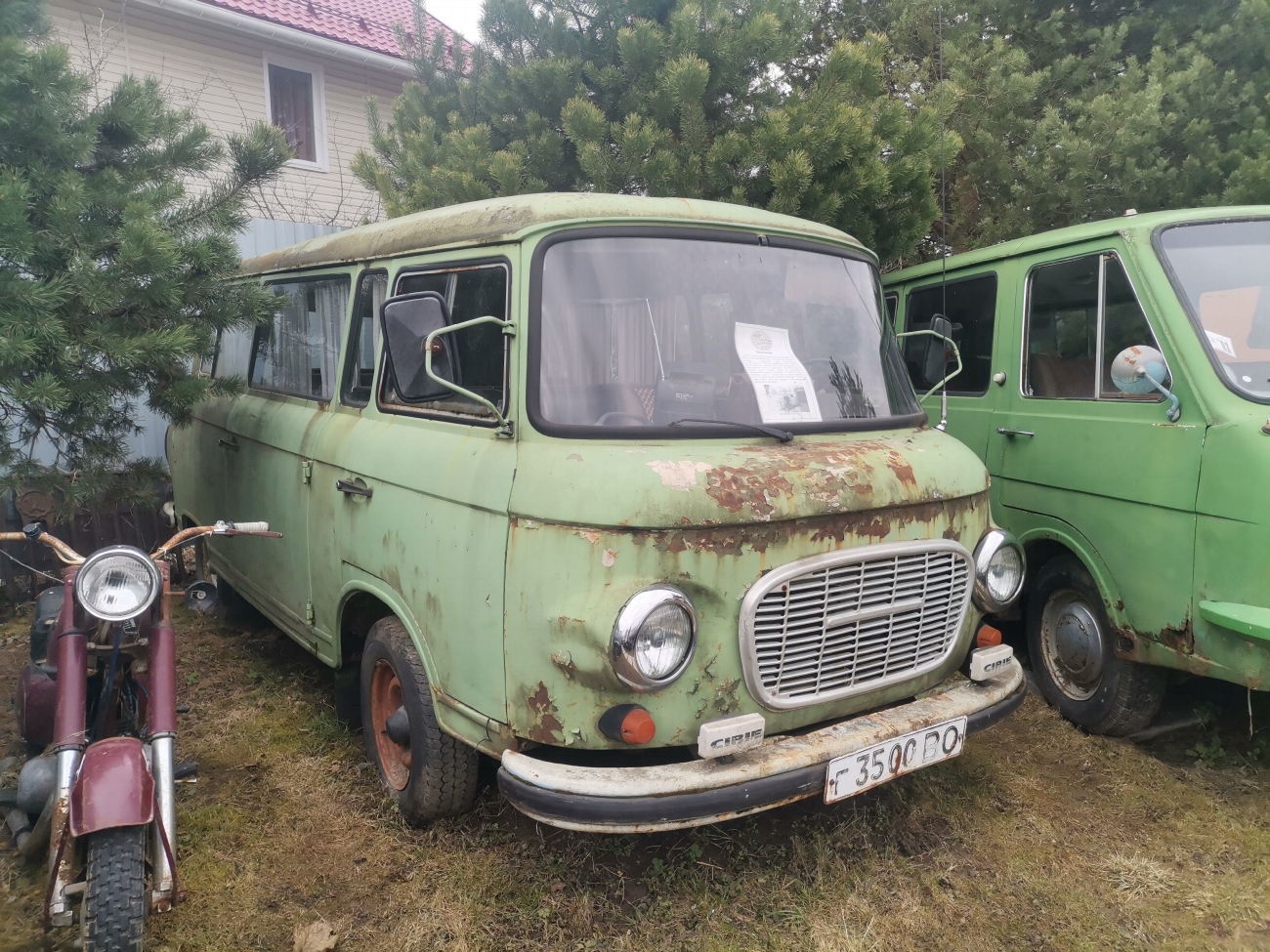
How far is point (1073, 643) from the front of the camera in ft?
14.3

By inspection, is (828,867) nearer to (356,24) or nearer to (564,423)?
(564,423)

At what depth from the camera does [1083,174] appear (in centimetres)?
728

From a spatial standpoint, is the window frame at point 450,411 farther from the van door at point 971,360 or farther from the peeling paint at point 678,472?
the van door at point 971,360

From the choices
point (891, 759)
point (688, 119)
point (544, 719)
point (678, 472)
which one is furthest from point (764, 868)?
point (688, 119)

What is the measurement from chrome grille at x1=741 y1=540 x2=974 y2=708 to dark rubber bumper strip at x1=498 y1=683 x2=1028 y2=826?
256mm

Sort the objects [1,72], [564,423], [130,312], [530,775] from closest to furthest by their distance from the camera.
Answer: [530,775]
[564,423]
[1,72]
[130,312]

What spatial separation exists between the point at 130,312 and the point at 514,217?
2002 millimetres

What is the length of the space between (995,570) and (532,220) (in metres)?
2.10

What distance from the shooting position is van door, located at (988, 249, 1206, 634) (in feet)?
12.1

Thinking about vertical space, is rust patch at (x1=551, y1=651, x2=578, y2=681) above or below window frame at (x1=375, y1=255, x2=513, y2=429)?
below

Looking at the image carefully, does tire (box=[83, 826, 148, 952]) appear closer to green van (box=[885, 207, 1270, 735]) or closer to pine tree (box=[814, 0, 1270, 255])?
green van (box=[885, 207, 1270, 735])

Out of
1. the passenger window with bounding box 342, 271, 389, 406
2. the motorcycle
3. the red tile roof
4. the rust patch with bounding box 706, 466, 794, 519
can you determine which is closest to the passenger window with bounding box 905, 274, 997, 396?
the rust patch with bounding box 706, 466, 794, 519

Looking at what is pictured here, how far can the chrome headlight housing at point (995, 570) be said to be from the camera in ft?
10.8

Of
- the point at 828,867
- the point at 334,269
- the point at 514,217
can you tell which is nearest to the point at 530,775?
the point at 828,867
